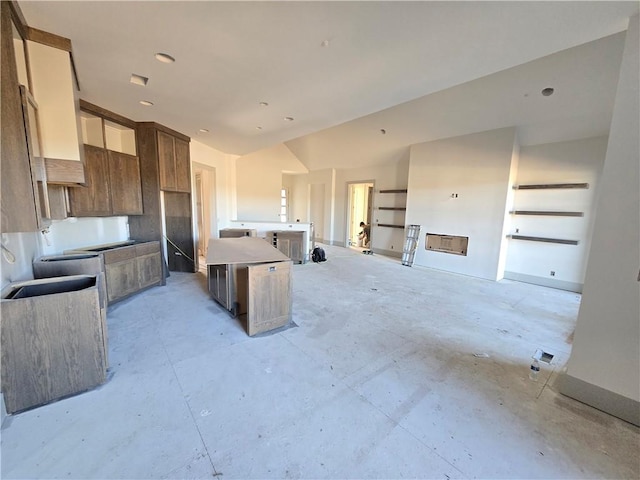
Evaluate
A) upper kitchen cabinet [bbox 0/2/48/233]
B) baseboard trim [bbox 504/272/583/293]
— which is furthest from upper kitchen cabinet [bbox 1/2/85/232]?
baseboard trim [bbox 504/272/583/293]

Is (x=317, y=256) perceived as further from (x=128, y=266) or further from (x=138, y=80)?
(x=138, y=80)

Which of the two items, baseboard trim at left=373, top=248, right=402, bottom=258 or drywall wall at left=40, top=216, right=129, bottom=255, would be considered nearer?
drywall wall at left=40, top=216, right=129, bottom=255

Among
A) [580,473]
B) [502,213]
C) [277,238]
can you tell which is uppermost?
[502,213]

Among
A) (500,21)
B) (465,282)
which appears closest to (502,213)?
(465,282)

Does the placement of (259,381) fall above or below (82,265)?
below

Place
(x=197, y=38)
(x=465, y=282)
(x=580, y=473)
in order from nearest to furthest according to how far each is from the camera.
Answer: (x=580, y=473) → (x=197, y=38) → (x=465, y=282)

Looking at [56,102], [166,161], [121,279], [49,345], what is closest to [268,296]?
[49,345]

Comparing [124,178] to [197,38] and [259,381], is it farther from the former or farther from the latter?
[259,381]

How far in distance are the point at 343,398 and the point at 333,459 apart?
0.48 metres

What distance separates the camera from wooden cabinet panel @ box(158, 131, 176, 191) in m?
4.32

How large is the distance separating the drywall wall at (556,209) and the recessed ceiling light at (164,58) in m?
6.07

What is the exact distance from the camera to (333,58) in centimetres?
229

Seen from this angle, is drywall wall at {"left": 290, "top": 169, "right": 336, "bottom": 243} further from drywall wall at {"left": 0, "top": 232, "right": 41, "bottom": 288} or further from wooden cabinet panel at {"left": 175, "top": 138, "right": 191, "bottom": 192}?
drywall wall at {"left": 0, "top": 232, "right": 41, "bottom": 288}

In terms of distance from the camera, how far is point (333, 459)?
4.75ft
